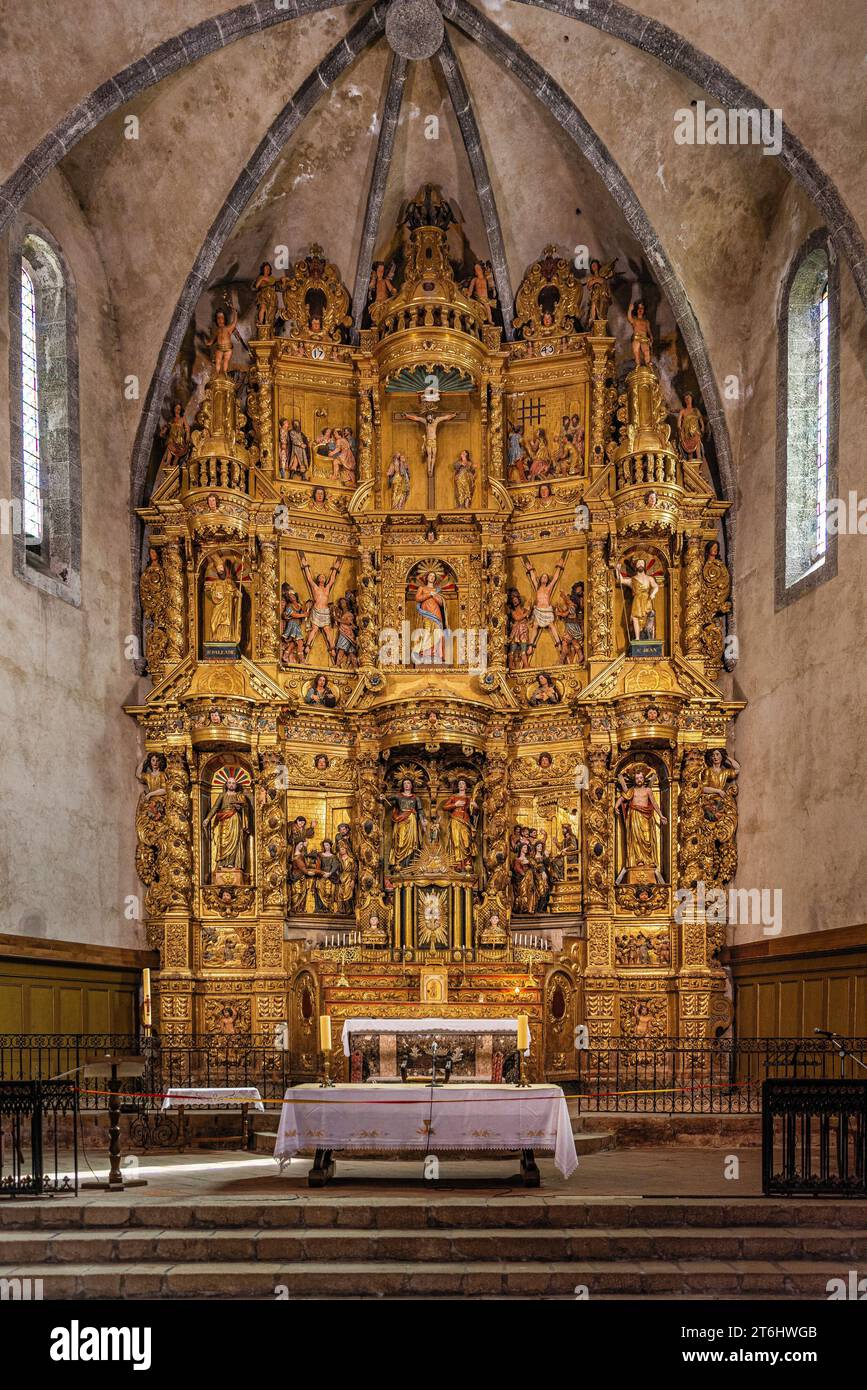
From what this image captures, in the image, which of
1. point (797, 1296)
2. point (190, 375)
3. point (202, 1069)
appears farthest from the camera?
point (190, 375)

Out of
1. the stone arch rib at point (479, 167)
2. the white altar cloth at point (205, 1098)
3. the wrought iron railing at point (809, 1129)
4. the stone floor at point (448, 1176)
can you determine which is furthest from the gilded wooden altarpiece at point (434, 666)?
the wrought iron railing at point (809, 1129)

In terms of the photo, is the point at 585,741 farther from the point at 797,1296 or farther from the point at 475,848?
the point at 797,1296

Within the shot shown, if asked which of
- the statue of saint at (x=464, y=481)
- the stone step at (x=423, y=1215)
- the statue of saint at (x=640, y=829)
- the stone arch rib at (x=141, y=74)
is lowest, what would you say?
the stone step at (x=423, y=1215)

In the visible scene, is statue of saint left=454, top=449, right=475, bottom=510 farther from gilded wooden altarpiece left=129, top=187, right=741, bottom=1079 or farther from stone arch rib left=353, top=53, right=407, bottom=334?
stone arch rib left=353, top=53, right=407, bottom=334

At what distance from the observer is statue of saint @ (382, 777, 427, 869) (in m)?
20.3

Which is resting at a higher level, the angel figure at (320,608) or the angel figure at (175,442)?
the angel figure at (175,442)

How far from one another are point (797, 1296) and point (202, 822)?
1283 cm

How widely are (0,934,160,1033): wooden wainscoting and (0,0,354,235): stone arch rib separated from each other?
339 inches

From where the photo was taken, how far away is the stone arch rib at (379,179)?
20453mm

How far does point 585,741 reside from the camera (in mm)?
20500

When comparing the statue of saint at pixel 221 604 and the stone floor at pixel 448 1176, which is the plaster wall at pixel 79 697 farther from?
the stone floor at pixel 448 1176

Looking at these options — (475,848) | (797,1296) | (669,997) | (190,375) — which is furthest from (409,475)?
(797,1296)

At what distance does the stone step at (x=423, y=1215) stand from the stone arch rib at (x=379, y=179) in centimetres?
1517

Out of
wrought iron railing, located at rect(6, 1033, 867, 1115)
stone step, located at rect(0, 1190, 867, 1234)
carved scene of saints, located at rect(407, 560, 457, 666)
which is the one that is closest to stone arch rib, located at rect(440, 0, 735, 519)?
carved scene of saints, located at rect(407, 560, 457, 666)
